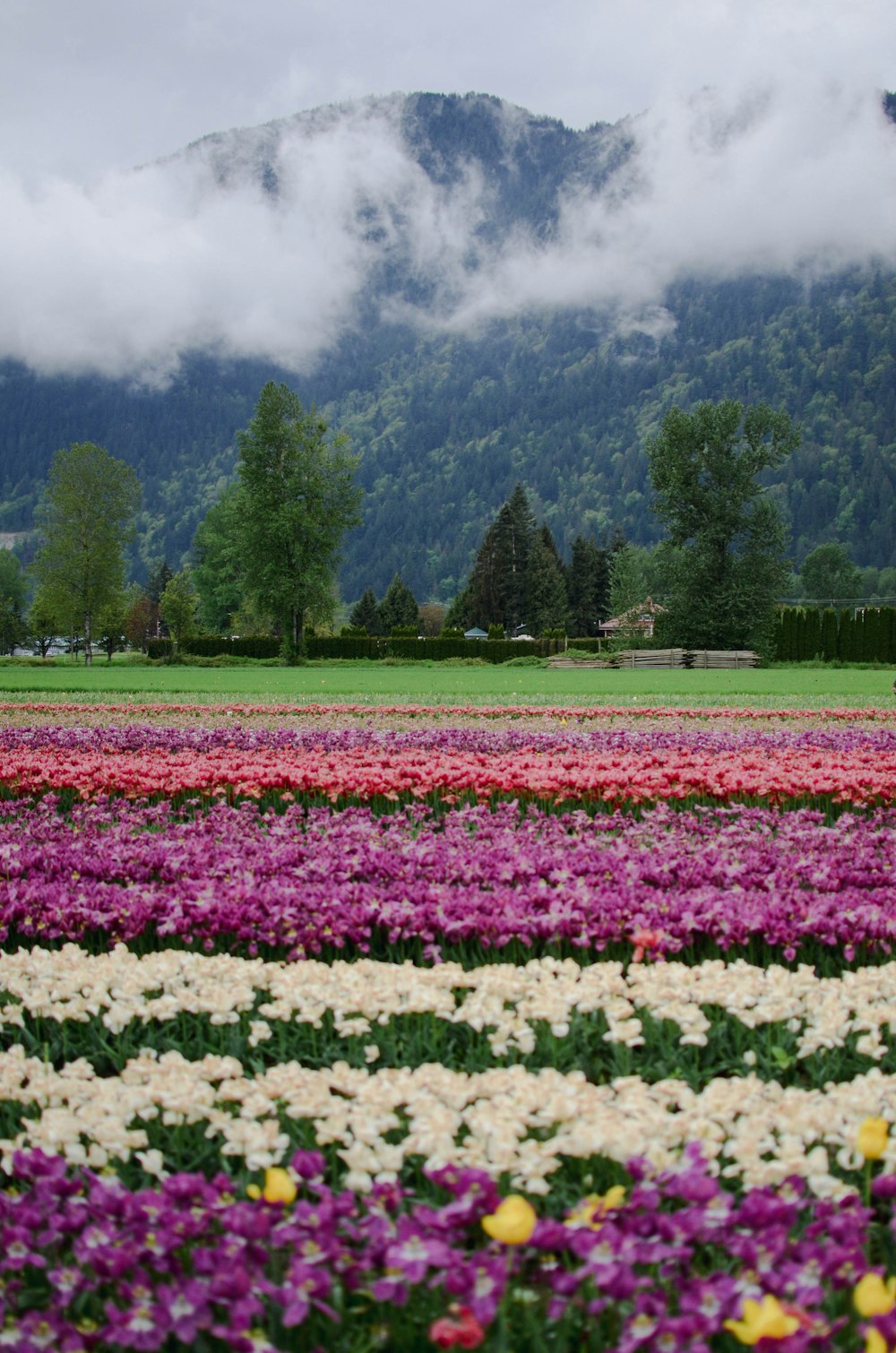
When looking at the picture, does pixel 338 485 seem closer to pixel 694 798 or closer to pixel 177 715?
pixel 177 715

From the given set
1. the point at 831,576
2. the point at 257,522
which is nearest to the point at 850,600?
the point at 831,576

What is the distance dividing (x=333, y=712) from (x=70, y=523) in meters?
50.3

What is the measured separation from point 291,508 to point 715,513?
74.7ft

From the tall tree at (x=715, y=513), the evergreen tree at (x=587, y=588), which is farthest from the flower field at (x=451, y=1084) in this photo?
the evergreen tree at (x=587, y=588)

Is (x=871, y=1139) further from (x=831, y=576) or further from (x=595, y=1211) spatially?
(x=831, y=576)

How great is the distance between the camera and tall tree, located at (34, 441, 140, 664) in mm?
60969

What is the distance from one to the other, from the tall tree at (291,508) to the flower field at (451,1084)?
51.4m

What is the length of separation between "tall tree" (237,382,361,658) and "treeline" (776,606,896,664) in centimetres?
2424

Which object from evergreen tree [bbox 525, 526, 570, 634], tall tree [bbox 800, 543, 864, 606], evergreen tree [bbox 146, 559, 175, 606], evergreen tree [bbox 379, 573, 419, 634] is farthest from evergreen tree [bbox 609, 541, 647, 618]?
evergreen tree [bbox 146, 559, 175, 606]

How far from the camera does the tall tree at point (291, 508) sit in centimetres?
5734

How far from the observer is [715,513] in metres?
56.8

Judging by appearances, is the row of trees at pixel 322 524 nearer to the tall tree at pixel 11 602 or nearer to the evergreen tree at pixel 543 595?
the evergreen tree at pixel 543 595

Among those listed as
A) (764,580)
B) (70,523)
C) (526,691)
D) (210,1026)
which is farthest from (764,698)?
(70,523)

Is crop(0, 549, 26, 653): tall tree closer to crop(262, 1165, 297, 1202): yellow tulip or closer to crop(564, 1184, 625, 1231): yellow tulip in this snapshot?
crop(262, 1165, 297, 1202): yellow tulip
